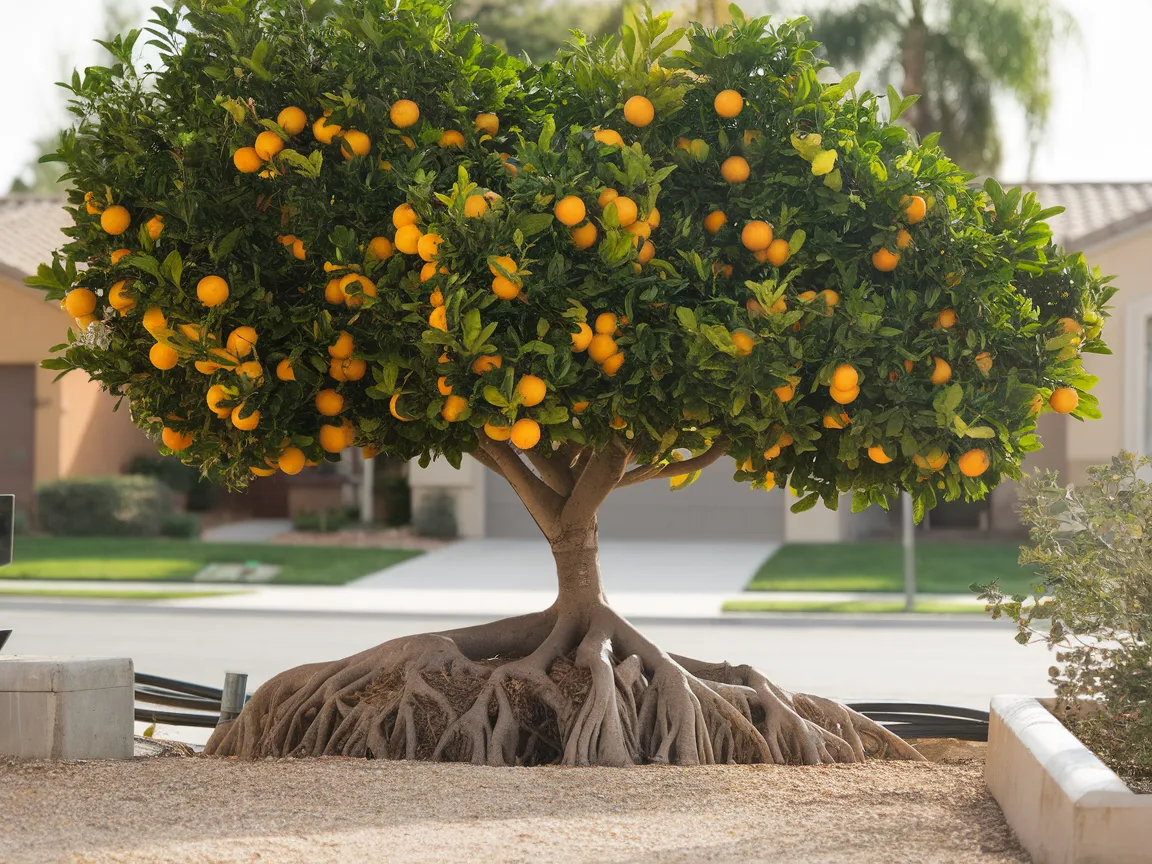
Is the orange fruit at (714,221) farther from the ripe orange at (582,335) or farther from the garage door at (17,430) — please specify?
the garage door at (17,430)

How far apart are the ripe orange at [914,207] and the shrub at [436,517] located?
18.5 m

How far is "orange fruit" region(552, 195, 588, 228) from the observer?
439cm

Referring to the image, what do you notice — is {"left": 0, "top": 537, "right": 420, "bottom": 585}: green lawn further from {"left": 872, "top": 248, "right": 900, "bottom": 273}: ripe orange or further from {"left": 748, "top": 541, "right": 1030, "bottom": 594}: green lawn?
{"left": 872, "top": 248, "right": 900, "bottom": 273}: ripe orange

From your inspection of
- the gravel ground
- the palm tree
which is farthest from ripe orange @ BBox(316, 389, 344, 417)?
the palm tree

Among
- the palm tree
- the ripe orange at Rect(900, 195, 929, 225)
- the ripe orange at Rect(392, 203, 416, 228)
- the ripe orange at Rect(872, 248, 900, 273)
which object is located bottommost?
the ripe orange at Rect(872, 248, 900, 273)

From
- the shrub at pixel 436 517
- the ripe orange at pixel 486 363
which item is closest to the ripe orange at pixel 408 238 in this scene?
the ripe orange at pixel 486 363

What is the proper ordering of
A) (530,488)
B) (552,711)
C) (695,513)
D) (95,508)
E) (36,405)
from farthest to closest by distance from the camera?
(695,513), (36,405), (95,508), (530,488), (552,711)

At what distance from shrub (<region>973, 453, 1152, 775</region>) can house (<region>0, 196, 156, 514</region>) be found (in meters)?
19.6

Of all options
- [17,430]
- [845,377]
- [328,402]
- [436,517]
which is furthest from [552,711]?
[17,430]

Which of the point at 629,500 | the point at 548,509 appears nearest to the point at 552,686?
the point at 548,509

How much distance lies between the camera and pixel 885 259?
471 cm

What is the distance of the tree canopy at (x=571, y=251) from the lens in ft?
14.8

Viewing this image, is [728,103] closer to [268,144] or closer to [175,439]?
[268,144]

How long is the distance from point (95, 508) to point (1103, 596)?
20.0m
